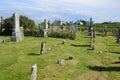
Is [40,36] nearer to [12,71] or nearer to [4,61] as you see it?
[4,61]

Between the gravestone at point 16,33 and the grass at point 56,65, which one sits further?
the gravestone at point 16,33

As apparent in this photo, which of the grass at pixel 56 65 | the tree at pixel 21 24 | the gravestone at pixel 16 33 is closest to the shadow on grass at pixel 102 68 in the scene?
the grass at pixel 56 65

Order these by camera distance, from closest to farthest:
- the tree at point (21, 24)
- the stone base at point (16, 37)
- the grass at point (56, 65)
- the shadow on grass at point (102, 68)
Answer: the grass at point (56, 65) < the shadow on grass at point (102, 68) < the stone base at point (16, 37) < the tree at point (21, 24)

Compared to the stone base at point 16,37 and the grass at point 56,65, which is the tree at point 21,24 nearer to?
the stone base at point 16,37

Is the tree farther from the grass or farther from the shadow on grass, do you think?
the shadow on grass

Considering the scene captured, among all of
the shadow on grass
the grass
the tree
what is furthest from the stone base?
the shadow on grass

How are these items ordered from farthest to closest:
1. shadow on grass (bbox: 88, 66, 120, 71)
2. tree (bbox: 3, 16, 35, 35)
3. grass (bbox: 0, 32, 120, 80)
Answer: tree (bbox: 3, 16, 35, 35) → shadow on grass (bbox: 88, 66, 120, 71) → grass (bbox: 0, 32, 120, 80)

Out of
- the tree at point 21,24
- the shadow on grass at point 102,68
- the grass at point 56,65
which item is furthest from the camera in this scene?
the tree at point 21,24

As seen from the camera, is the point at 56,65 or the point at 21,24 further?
the point at 21,24

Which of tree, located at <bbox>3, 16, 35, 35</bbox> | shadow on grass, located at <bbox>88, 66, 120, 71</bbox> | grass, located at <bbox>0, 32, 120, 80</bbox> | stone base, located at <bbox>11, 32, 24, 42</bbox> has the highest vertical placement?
tree, located at <bbox>3, 16, 35, 35</bbox>

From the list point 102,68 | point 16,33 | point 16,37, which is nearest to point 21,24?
point 16,33

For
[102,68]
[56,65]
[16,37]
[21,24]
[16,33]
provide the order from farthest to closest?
[21,24]
[16,33]
[16,37]
[102,68]
[56,65]

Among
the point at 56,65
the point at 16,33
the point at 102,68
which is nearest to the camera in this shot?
the point at 56,65

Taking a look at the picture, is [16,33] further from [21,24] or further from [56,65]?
[56,65]
